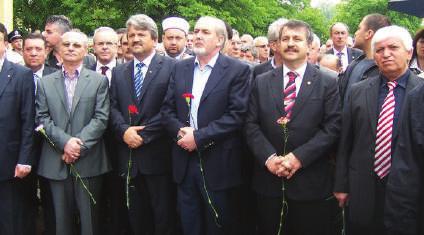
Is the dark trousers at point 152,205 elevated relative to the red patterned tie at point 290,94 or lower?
lower

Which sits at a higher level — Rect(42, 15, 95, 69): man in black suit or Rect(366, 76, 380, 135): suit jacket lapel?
Rect(42, 15, 95, 69): man in black suit

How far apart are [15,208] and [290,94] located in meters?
3.07

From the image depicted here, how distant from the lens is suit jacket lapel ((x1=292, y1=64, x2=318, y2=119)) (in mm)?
4449

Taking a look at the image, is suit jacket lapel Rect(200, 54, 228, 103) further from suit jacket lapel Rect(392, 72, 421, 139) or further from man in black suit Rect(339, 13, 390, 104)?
suit jacket lapel Rect(392, 72, 421, 139)

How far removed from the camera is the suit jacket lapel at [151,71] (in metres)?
5.14

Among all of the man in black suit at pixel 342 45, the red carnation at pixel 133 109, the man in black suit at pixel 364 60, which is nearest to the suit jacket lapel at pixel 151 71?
the red carnation at pixel 133 109

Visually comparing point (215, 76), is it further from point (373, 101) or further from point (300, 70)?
point (373, 101)

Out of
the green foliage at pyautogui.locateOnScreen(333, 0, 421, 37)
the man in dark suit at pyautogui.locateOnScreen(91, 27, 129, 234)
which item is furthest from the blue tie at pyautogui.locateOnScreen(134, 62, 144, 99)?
the green foliage at pyautogui.locateOnScreen(333, 0, 421, 37)

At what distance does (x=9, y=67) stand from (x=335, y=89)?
127 inches

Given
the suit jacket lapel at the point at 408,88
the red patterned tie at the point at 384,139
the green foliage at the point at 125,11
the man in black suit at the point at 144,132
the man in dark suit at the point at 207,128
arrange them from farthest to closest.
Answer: the green foliage at the point at 125,11 < the man in black suit at the point at 144,132 < the man in dark suit at the point at 207,128 < the red patterned tie at the point at 384,139 < the suit jacket lapel at the point at 408,88

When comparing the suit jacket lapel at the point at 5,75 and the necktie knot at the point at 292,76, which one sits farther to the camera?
the suit jacket lapel at the point at 5,75

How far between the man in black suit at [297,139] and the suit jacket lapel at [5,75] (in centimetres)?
246

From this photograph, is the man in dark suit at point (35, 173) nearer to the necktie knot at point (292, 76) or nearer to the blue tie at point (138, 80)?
the blue tie at point (138, 80)

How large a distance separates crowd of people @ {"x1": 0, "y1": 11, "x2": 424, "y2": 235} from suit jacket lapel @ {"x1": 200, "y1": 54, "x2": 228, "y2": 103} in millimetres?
10
